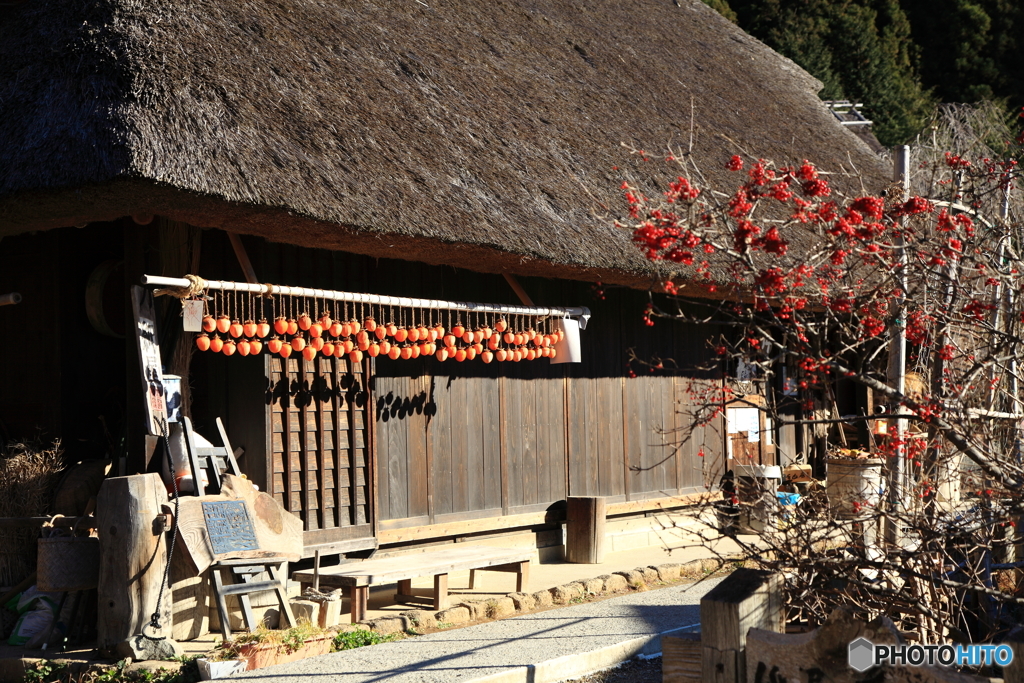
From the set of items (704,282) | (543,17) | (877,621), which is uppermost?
(543,17)

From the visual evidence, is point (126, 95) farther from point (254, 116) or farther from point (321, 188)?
point (321, 188)

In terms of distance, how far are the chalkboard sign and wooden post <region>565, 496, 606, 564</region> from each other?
3306 millimetres

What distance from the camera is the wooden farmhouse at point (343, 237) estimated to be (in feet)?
17.9

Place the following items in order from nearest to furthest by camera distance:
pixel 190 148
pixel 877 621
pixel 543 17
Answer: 1. pixel 877 621
2. pixel 190 148
3. pixel 543 17

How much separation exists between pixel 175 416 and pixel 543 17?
21.1 ft

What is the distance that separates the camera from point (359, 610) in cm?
605

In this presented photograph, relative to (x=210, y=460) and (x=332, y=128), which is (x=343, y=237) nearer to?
(x=332, y=128)

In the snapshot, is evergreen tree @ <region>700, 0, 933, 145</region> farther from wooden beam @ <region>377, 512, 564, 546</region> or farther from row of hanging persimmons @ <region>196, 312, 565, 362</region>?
row of hanging persimmons @ <region>196, 312, 565, 362</region>

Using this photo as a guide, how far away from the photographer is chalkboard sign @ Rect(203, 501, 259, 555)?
5547 millimetres

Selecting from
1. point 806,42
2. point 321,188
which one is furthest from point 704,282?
point 806,42

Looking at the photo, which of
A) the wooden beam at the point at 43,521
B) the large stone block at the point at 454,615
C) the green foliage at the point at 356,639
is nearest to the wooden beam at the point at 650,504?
the large stone block at the point at 454,615

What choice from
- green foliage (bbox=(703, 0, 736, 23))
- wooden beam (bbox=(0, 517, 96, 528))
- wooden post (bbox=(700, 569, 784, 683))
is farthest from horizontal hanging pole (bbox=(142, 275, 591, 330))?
green foliage (bbox=(703, 0, 736, 23))

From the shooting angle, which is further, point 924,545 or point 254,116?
point 254,116

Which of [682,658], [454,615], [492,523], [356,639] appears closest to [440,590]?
[454,615]
